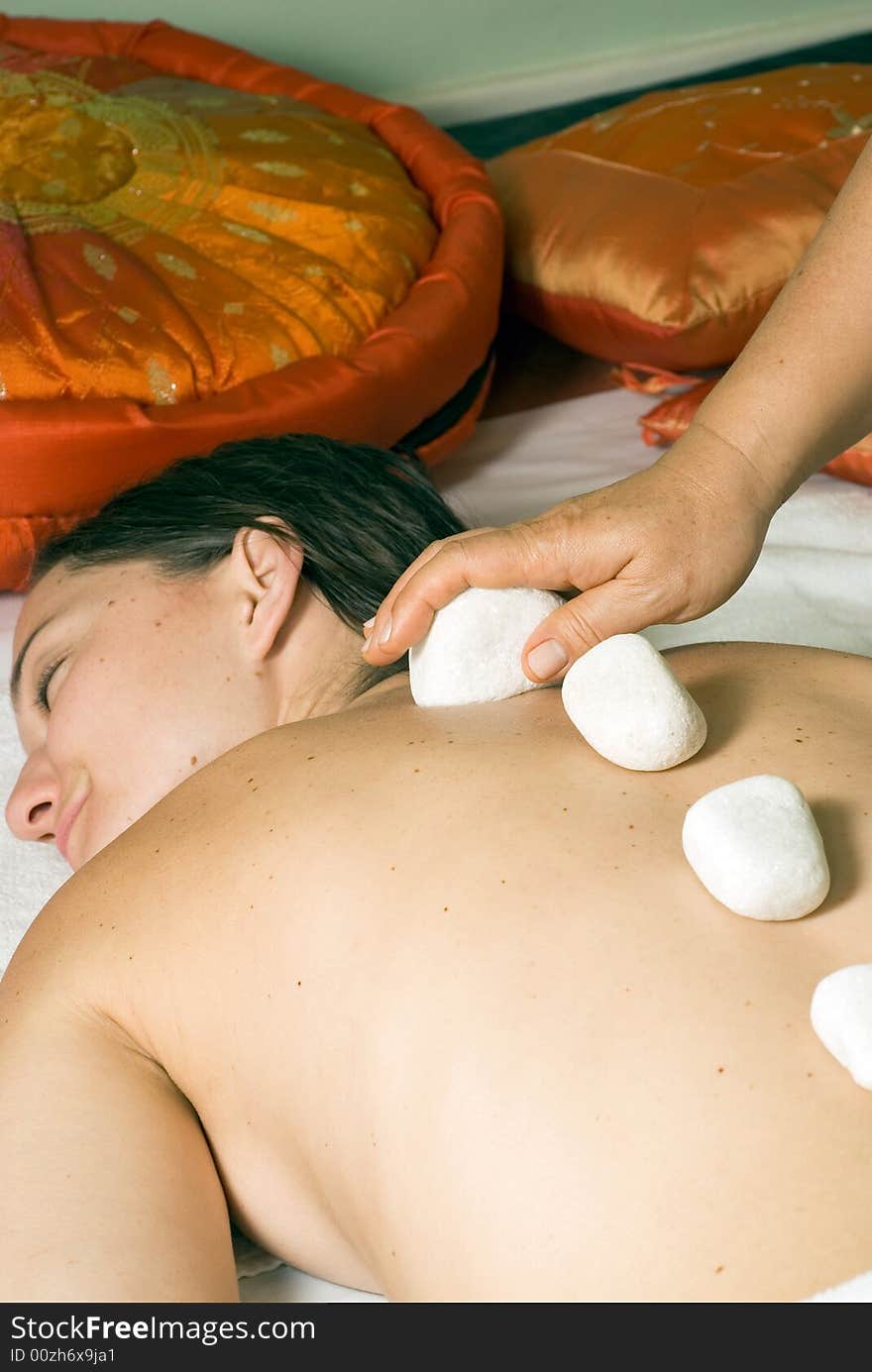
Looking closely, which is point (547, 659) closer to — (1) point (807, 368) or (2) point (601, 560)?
(2) point (601, 560)

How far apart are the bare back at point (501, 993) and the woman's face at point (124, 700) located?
0.46 feet

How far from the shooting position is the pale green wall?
2.83 meters

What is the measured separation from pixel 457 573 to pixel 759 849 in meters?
0.32

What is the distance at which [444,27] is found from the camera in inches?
118

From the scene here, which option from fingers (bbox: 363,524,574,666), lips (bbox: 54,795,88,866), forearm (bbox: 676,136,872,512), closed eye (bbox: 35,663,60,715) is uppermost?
forearm (bbox: 676,136,872,512)

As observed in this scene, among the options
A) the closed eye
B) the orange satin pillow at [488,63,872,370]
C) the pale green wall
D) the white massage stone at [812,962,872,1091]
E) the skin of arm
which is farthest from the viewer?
the pale green wall

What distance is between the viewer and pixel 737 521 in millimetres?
1066

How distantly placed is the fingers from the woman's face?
0.68 feet

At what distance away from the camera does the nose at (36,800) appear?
1.22 metres

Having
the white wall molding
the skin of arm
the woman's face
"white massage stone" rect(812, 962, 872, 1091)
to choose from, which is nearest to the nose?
the woman's face

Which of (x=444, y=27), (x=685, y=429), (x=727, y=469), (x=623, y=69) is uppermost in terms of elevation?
(x=727, y=469)

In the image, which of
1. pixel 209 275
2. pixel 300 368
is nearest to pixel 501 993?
pixel 300 368

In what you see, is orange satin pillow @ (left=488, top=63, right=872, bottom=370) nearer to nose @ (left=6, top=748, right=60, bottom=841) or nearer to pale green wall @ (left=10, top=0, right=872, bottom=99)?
pale green wall @ (left=10, top=0, right=872, bottom=99)
